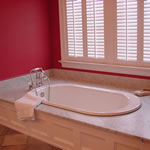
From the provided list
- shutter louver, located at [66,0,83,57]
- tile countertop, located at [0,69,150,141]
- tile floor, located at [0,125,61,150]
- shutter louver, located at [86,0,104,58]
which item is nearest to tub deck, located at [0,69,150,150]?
tile countertop, located at [0,69,150,141]

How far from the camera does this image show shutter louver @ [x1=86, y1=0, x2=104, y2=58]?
326 centimetres

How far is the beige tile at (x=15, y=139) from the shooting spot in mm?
2838

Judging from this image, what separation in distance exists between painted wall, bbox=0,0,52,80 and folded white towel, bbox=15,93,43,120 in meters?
0.69

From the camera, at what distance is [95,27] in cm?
335

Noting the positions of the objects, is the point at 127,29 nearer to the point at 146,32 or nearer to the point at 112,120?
the point at 146,32

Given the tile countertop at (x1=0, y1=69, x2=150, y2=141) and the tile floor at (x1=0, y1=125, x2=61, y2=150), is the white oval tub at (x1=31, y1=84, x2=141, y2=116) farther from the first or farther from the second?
the tile floor at (x1=0, y1=125, x2=61, y2=150)

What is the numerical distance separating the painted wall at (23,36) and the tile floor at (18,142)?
0.81 m

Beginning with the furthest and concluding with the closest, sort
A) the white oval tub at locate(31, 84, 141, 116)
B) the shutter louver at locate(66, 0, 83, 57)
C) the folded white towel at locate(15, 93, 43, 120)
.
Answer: the shutter louver at locate(66, 0, 83, 57) → the white oval tub at locate(31, 84, 141, 116) → the folded white towel at locate(15, 93, 43, 120)

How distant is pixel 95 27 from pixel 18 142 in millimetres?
1911

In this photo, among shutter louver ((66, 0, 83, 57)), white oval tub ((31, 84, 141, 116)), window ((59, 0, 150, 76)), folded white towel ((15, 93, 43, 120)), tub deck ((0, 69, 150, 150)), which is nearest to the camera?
tub deck ((0, 69, 150, 150))

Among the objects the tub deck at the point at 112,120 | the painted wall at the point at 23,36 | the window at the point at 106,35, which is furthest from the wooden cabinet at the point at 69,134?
the window at the point at 106,35

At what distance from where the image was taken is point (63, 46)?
3.84 metres

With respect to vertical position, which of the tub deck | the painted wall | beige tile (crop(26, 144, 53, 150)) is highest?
the painted wall

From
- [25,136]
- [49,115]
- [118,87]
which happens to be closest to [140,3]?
[118,87]
